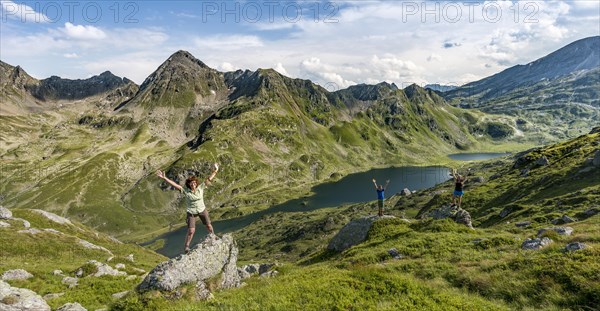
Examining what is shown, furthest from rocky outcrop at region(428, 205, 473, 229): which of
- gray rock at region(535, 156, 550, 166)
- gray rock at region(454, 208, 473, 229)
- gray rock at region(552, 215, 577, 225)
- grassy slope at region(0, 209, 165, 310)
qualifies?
gray rock at region(535, 156, 550, 166)

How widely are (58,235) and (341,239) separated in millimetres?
51803

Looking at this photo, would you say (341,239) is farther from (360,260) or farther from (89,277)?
(89,277)

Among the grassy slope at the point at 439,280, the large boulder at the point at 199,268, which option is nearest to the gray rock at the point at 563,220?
the grassy slope at the point at 439,280

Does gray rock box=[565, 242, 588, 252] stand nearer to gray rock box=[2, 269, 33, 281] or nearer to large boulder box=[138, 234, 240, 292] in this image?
large boulder box=[138, 234, 240, 292]

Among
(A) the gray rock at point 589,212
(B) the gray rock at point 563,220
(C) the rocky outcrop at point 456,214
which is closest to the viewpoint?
(C) the rocky outcrop at point 456,214

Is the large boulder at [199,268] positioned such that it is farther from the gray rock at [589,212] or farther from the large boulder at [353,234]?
the gray rock at [589,212]

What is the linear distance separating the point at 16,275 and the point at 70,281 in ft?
15.0

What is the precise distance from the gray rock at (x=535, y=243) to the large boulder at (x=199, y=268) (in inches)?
800

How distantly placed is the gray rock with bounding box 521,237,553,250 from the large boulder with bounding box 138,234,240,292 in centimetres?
2032

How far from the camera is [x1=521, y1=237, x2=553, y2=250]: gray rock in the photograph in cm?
2270

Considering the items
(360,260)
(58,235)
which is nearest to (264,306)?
(360,260)

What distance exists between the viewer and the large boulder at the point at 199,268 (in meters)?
17.3

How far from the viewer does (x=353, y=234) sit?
130 ft

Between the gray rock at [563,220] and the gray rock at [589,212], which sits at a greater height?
the gray rock at [589,212]
